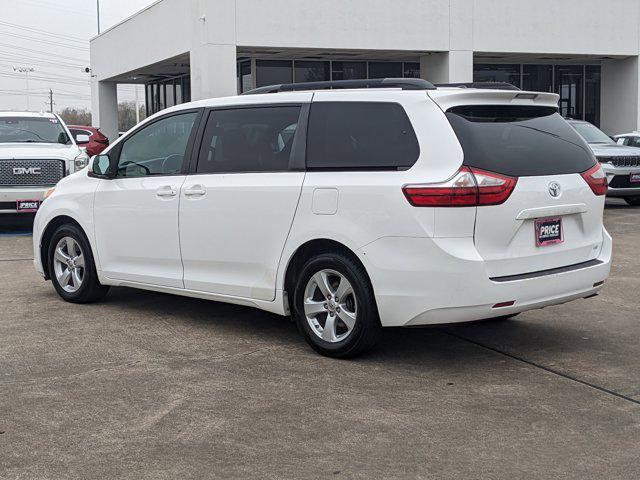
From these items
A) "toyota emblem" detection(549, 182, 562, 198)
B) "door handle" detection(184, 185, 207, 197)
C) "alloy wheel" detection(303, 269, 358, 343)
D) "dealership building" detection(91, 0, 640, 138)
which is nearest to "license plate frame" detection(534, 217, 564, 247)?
"toyota emblem" detection(549, 182, 562, 198)

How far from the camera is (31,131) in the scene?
590 inches

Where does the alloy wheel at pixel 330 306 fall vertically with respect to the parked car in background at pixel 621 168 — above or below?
below

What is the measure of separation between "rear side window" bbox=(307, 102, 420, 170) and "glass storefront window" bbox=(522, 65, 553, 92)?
94.3ft

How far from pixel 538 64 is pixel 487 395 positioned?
99.5 feet

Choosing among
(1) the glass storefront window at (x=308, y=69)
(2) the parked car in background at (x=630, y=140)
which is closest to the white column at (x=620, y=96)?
(1) the glass storefront window at (x=308, y=69)

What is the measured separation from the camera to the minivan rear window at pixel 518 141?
5410mm

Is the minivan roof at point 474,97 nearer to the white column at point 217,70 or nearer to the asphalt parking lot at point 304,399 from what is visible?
the asphalt parking lot at point 304,399

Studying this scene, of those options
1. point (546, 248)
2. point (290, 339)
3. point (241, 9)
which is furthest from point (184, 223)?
point (241, 9)

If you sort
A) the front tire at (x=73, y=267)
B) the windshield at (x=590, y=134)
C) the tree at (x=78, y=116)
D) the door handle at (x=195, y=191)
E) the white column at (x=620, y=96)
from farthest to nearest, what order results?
1. the tree at (x=78, y=116)
2. the white column at (x=620, y=96)
3. the windshield at (x=590, y=134)
4. the front tire at (x=73, y=267)
5. the door handle at (x=195, y=191)

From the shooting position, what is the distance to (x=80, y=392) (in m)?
5.16

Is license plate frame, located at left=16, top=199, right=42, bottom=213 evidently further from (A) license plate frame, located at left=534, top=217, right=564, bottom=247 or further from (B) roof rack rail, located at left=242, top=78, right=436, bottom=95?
(A) license plate frame, located at left=534, top=217, right=564, bottom=247

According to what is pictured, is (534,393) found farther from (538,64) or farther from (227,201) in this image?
(538,64)

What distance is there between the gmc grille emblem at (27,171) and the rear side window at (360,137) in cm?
853

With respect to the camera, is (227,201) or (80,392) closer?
(80,392)
